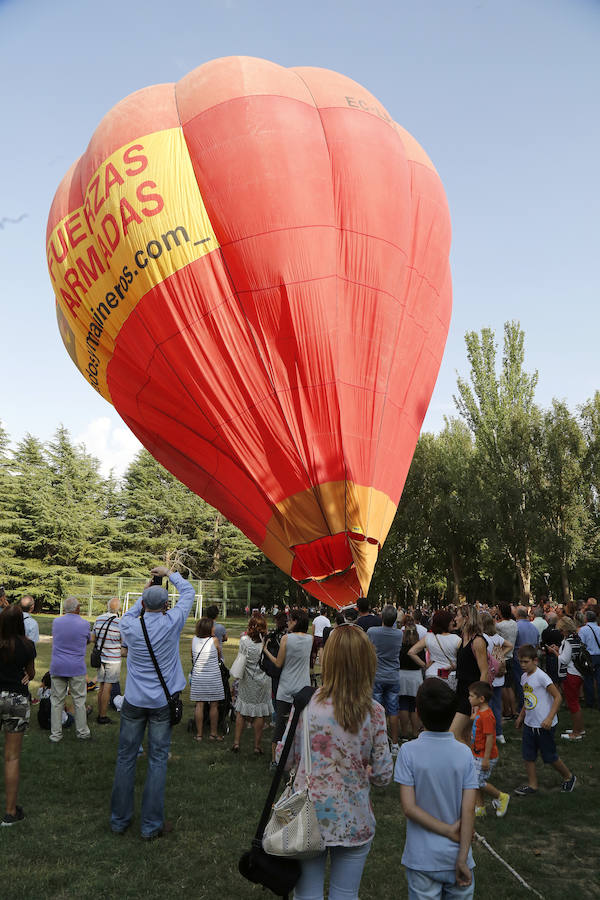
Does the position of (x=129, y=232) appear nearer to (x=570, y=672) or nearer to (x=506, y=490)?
(x=570, y=672)

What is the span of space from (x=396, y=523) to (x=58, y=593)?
2044 cm

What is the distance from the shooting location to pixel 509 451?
30.3m

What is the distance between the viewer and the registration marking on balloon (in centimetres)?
854

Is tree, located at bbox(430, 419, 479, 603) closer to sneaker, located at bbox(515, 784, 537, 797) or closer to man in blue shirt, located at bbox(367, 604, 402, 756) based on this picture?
man in blue shirt, located at bbox(367, 604, 402, 756)

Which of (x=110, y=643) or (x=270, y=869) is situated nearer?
(x=270, y=869)

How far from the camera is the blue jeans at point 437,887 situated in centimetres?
260

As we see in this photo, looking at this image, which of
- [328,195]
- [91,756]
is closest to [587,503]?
[328,195]

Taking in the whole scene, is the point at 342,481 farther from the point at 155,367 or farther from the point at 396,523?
the point at 396,523

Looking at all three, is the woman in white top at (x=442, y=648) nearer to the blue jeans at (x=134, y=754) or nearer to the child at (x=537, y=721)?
the child at (x=537, y=721)

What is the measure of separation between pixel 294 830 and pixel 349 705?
54 cm

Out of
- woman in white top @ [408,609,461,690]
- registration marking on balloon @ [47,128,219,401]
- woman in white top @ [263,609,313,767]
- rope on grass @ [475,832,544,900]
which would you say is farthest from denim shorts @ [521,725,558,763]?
registration marking on balloon @ [47,128,219,401]

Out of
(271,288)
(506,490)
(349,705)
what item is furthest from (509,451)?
(349,705)

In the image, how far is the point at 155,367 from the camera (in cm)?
900

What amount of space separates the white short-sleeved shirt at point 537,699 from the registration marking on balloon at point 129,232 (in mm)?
6427
